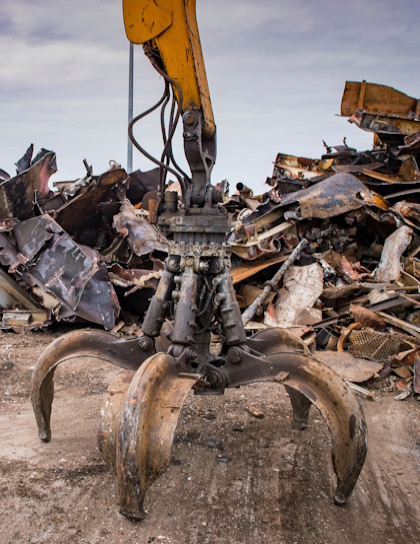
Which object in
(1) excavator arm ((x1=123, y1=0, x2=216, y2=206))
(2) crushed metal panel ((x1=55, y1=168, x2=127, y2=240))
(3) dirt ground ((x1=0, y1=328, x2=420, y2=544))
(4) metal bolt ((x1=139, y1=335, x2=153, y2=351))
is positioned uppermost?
(1) excavator arm ((x1=123, y1=0, x2=216, y2=206))

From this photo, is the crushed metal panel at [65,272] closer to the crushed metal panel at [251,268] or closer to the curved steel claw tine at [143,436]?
the crushed metal panel at [251,268]

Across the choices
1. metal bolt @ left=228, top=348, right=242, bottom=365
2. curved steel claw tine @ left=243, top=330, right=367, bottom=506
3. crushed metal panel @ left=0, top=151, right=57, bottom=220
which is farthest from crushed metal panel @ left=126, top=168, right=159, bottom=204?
curved steel claw tine @ left=243, top=330, right=367, bottom=506

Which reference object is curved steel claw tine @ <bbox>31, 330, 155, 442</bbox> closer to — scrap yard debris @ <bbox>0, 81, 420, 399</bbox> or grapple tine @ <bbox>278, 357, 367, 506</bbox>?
grapple tine @ <bbox>278, 357, 367, 506</bbox>

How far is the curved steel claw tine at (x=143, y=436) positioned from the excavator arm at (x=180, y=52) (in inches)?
53.1

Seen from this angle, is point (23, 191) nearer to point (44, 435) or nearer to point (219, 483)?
point (44, 435)

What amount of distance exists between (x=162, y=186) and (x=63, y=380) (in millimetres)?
2265

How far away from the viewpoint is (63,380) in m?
4.37

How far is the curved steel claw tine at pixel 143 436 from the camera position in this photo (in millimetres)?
2041

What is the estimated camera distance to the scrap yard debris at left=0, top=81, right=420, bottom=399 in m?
4.99

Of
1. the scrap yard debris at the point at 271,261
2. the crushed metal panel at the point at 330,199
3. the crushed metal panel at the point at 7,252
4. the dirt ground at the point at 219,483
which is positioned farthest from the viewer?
the crushed metal panel at the point at 330,199

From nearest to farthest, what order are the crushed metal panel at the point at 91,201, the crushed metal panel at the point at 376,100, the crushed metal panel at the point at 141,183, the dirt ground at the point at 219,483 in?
the dirt ground at the point at 219,483 < the crushed metal panel at the point at 91,201 < the crushed metal panel at the point at 141,183 < the crushed metal panel at the point at 376,100

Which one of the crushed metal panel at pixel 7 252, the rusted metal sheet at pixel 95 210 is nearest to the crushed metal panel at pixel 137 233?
the rusted metal sheet at pixel 95 210

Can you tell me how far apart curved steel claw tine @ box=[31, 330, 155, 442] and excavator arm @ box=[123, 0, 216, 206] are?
1.18 m

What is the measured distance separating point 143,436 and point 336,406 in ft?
3.18
